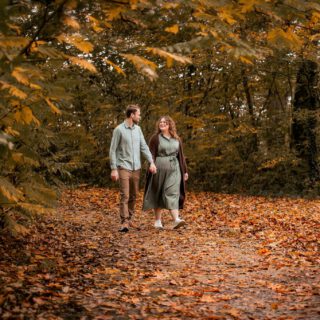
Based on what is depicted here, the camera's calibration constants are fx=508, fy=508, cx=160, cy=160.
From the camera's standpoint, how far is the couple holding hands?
931 centimetres

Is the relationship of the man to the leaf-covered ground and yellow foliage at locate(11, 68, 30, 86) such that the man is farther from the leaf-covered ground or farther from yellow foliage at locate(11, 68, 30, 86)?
yellow foliage at locate(11, 68, 30, 86)

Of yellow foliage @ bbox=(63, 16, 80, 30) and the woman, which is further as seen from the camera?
the woman

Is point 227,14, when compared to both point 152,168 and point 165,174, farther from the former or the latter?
point 165,174

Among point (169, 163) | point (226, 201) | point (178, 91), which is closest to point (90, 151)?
point (178, 91)

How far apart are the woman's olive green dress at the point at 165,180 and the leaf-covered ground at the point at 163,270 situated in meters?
0.53

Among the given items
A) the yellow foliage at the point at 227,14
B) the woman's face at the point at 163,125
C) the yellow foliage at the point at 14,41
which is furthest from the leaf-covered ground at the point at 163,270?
the yellow foliage at the point at 227,14

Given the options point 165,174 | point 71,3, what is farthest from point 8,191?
point 165,174

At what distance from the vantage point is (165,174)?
980 cm

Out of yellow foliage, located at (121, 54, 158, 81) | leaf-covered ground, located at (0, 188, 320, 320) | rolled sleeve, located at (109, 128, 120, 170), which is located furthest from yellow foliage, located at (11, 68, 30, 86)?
rolled sleeve, located at (109, 128, 120, 170)

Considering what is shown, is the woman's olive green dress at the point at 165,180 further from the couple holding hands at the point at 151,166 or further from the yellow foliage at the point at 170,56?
the yellow foliage at the point at 170,56

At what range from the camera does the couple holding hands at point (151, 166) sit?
9312mm

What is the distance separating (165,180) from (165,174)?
116 mm

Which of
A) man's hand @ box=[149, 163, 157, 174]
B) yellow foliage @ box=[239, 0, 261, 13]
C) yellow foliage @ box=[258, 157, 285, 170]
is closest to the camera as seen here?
yellow foliage @ box=[239, 0, 261, 13]

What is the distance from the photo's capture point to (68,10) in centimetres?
341
